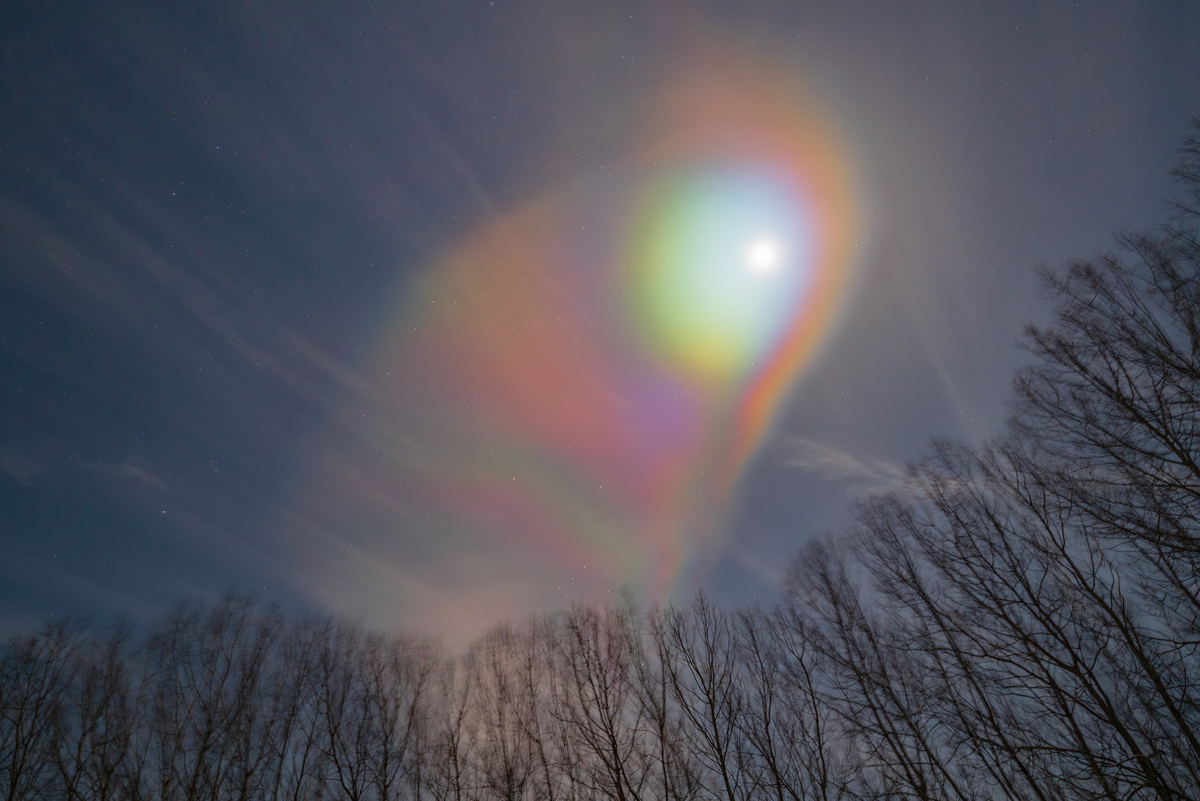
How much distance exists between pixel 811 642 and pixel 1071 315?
10.4 meters

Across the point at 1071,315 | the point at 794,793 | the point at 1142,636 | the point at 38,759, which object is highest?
the point at 1071,315

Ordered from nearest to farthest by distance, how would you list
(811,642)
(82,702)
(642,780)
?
(642,780), (811,642), (82,702)

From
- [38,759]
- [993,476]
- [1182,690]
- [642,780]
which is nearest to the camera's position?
[1182,690]

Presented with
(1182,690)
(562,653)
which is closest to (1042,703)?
(1182,690)

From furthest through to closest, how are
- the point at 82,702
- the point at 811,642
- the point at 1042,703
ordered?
the point at 82,702
the point at 811,642
the point at 1042,703

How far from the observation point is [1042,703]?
8.82 m

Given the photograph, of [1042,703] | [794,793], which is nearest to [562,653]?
[794,793]

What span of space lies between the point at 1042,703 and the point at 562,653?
1178cm

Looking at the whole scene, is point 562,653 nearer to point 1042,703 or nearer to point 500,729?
point 500,729

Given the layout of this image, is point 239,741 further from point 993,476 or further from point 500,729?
point 993,476

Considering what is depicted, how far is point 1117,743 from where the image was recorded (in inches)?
316

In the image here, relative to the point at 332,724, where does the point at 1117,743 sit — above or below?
below

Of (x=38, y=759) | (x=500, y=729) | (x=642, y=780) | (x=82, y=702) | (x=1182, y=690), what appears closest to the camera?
(x=1182, y=690)

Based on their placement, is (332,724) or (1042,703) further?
(332,724)
